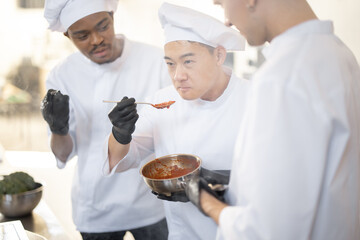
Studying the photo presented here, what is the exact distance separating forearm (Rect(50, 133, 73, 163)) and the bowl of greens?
0.17 m

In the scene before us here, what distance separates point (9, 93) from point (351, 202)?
263 cm

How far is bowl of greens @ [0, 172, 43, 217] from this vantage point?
1560 millimetres

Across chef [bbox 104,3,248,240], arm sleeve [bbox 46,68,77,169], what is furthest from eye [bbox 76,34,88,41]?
chef [bbox 104,3,248,240]

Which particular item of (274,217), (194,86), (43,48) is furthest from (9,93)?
(274,217)

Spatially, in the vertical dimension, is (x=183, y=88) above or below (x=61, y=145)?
above

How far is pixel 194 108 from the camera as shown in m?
1.39

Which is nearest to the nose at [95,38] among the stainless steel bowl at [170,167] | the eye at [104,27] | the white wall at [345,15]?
the eye at [104,27]

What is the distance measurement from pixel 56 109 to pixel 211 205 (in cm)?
86

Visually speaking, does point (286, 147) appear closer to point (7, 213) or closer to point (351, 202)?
point (351, 202)

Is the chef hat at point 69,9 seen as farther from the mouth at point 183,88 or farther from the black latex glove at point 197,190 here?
the black latex glove at point 197,190

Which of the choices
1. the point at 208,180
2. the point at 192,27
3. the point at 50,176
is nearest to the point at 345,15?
the point at 192,27

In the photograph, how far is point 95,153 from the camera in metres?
1.68

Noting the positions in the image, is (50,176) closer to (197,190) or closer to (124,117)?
(124,117)

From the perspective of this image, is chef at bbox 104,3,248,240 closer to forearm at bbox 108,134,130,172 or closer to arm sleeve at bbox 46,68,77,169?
forearm at bbox 108,134,130,172
